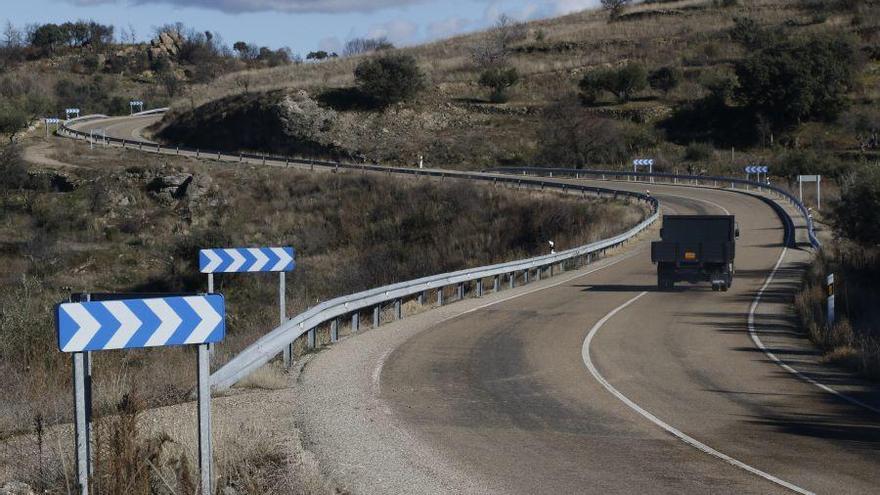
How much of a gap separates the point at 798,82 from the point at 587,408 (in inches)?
2812

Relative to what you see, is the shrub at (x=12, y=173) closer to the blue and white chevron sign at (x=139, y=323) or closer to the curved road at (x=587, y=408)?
the curved road at (x=587, y=408)

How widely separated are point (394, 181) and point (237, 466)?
5344 cm

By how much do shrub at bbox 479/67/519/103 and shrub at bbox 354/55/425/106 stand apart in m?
8.12

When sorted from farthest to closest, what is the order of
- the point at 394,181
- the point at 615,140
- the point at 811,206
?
1. the point at 615,140
2. the point at 394,181
3. the point at 811,206

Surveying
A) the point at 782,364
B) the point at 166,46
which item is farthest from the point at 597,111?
the point at 166,46

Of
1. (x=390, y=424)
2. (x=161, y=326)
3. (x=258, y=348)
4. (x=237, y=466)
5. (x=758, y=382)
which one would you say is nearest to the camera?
(x=161, y=326)

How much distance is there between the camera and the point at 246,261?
48.7 feet

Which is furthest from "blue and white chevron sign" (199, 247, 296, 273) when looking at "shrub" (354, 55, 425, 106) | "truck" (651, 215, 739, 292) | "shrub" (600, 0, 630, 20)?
"shrub" (600, 0, 630, 20)

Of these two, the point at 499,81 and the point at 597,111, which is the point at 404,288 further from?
the point at 499,81

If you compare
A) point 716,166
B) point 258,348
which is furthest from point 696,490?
point 716,166

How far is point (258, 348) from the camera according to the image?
503 inches

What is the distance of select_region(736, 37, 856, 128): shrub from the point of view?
77.8 m

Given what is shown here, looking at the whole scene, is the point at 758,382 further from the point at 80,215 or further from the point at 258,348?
the point at 80,215

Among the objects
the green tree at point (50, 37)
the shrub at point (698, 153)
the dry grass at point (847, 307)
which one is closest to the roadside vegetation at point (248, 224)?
the dry grass at point (847, 307)
